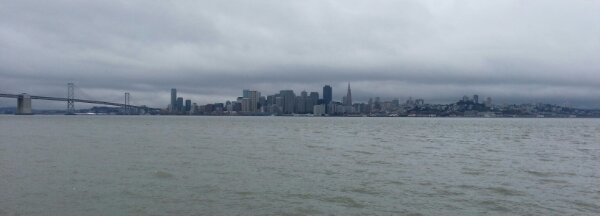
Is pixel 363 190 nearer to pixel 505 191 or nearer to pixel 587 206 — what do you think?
pixel 505 191

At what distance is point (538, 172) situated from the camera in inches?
1043

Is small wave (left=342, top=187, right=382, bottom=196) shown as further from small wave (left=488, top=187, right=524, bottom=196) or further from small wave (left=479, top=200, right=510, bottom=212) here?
small wave (left=488, top=187, right=524, bottom=196)

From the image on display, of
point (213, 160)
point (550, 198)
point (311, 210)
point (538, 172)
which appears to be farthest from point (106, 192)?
point (538, 172)

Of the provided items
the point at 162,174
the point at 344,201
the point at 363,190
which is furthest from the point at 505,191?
the point at 162,174

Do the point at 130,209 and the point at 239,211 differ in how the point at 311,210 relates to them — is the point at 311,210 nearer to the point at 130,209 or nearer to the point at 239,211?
the point at 239,211

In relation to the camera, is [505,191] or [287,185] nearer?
[505,191]

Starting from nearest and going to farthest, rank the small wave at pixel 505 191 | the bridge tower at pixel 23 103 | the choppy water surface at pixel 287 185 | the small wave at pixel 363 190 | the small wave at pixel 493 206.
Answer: the choppy water surface at pixel 287 185 < the small wave at pixel 493 206 < the small wave at pixel 363 190 < the small wave at pixel 505 191 < the bridge tower at pixel 23 103

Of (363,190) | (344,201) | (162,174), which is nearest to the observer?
(344,201)

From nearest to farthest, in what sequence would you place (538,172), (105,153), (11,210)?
(11,210) → (538,172) → (105,153)

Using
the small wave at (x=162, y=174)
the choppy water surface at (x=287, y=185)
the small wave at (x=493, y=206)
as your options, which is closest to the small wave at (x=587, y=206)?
the choppy water surface at (x=287, y=185)

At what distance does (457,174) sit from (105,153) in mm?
22031

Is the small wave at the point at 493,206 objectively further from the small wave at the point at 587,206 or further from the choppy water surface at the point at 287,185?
the small wave at the point at 587,206

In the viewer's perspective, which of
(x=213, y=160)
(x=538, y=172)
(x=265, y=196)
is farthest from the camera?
(x=213, y=160)

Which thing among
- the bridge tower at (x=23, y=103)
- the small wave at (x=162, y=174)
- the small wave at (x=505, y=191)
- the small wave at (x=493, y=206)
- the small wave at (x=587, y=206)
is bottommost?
the small wave at (x=587, y=206)
